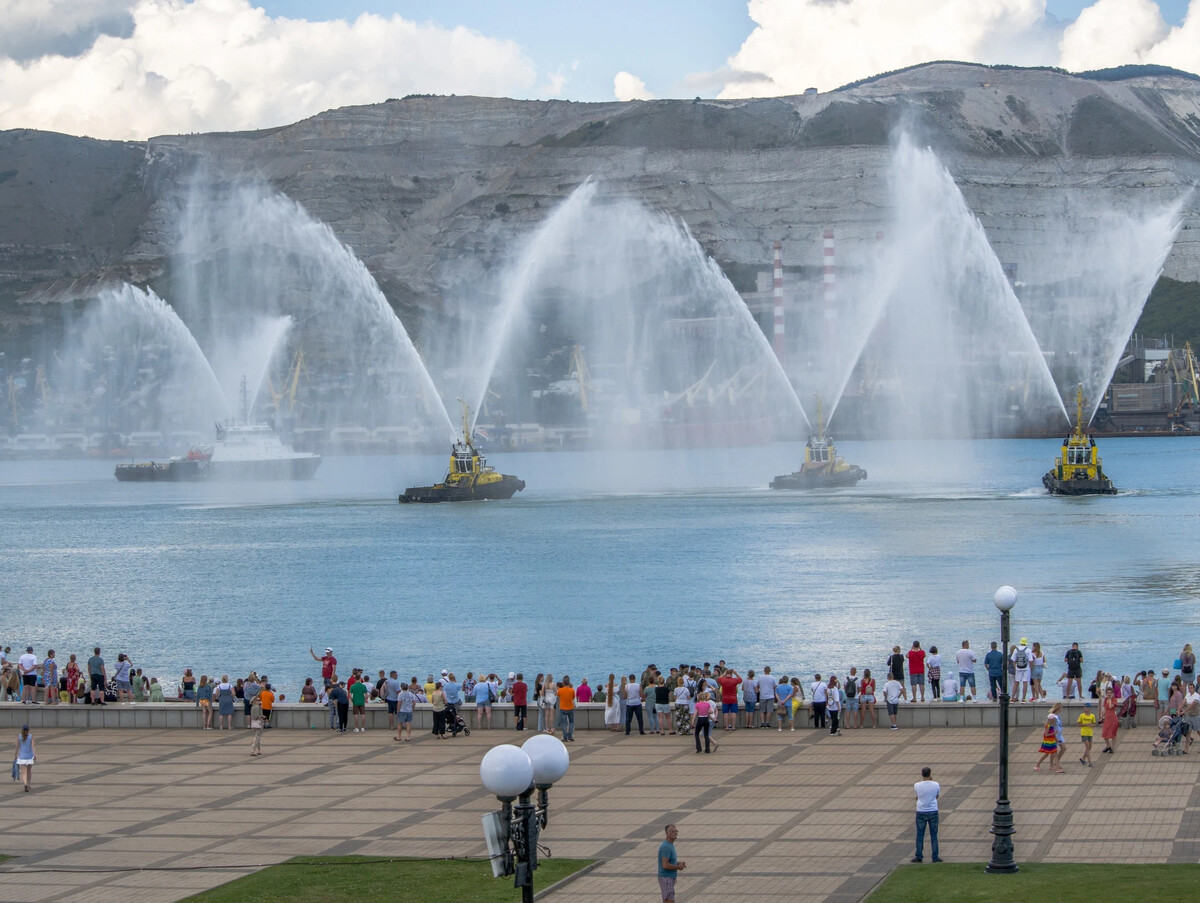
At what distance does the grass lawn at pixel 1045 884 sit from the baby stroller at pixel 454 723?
11964 millimetres

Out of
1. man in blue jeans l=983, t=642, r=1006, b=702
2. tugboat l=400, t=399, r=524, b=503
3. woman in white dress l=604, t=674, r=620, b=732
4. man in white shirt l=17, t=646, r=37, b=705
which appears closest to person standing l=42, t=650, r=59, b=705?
man in white shirt l=17, t=646, r=37, b=705

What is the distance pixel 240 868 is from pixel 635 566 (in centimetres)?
6690

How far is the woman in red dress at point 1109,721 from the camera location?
85.6ft

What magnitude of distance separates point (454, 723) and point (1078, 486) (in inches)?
3702

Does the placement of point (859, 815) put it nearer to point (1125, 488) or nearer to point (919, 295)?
point (1125, 488)

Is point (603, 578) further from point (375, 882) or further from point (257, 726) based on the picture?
point (375, 882)

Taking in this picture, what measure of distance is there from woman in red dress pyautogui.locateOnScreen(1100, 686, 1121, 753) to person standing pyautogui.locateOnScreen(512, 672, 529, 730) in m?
10.0

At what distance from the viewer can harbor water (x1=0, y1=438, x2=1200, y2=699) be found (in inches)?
2345

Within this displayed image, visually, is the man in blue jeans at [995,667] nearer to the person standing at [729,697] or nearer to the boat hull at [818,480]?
the person standing at [729,697]

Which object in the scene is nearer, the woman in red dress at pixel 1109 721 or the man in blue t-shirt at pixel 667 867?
the man in blue t-shirt at pixel 667 867

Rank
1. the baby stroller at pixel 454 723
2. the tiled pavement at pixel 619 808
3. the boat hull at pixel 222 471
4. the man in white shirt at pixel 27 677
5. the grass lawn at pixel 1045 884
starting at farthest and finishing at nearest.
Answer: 1. the boat hull at pixel 222 471
2. the man in white shirt at pixel 27 677
3. the baby stroller at pixel 454 723
4. the tiled pavement at pixel 619 808
5. the grass lawn at pixel 1045 884

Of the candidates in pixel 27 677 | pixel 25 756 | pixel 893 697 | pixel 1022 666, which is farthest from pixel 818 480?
pixel 25 756

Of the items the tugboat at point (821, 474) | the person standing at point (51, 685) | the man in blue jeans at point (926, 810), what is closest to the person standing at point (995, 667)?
the man in blue jeans at point (926, 810)

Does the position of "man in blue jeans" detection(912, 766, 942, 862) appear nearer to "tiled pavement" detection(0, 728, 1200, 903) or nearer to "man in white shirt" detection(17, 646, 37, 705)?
"tiled pavement" detection(0, 728, 1200, 903)
